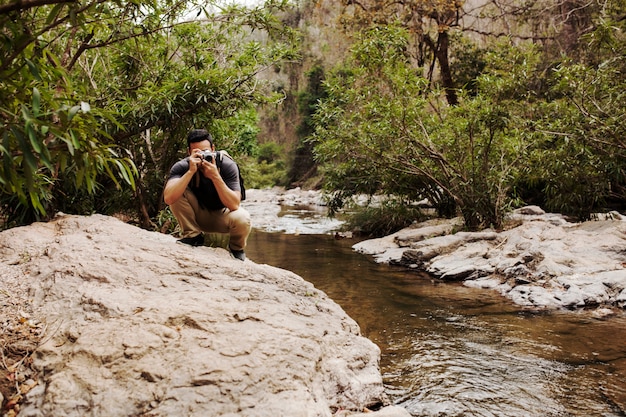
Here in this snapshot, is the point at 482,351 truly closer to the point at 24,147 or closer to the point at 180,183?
the point at 180,183

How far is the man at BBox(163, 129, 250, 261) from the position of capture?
3.41 metres

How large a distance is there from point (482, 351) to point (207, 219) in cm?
242

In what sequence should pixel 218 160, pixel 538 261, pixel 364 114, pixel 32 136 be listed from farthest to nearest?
pixel 364 114 < pixel 538 261 < pixel 218 160 < pixel 32 136

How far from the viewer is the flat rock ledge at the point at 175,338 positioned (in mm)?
1798

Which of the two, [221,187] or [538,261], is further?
[538,261]

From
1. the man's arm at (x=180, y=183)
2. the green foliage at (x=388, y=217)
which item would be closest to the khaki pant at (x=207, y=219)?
the man's arm at (x=180, y=183)

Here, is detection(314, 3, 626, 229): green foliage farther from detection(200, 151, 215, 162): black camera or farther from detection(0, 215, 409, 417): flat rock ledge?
detection(0, 215, 409, 417): flat rock ledge

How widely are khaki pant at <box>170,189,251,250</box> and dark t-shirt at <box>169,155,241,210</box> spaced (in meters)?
0.04

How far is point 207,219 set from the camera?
3.79 m

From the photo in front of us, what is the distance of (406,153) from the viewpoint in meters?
8.91

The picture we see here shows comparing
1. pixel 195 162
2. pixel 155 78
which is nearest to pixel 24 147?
pixel 195 162

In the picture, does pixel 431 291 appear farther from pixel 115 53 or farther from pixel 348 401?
pixel 115 53

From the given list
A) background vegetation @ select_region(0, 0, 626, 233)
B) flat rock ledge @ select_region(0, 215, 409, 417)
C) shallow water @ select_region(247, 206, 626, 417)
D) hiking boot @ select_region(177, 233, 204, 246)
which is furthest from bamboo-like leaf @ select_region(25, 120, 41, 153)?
hiking boot @ select_region(177, 233, 204, 246)

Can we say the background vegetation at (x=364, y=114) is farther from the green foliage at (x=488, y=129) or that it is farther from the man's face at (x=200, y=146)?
the man's face at (x=200, y=146)
